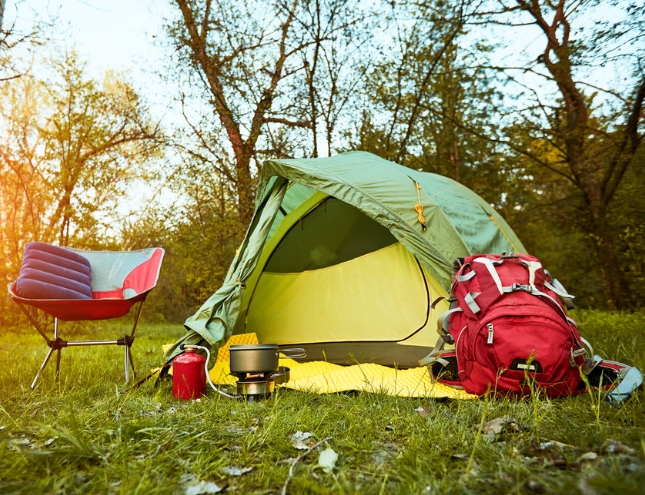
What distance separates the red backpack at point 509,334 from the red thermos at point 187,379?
1.28 metres

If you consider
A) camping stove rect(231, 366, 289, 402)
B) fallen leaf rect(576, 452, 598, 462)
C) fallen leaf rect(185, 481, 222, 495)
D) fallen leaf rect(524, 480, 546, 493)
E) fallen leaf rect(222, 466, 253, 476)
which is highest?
fallen leaf rect(524, 480, 546, 493)

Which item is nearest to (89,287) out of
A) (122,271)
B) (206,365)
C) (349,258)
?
(122,271)

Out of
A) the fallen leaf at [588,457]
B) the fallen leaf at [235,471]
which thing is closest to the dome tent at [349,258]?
the fallen leaf at [235,471]

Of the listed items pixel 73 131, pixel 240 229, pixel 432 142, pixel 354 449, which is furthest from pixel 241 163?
pixel 354 449

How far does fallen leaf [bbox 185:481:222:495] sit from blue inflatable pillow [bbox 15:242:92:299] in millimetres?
1929

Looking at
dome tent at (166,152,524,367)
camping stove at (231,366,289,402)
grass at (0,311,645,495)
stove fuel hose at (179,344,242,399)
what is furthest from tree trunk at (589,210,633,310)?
stove fuel hose at (179,344,242,399)

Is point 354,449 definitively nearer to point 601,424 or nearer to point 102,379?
point 601,424

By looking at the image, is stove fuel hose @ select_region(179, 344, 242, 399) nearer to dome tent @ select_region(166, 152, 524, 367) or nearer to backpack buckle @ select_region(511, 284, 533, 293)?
dome tent @ select_region(166, 152, 524, 367)

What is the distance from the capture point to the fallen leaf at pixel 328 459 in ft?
4.06

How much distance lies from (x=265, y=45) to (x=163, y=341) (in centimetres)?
436

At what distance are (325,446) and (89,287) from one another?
2303 millimetres

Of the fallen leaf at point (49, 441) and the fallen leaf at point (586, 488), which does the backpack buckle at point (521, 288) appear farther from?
the fallen leaf at point (49, 441)

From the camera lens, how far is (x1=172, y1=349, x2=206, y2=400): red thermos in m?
2.18

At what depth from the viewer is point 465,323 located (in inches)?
84.2
